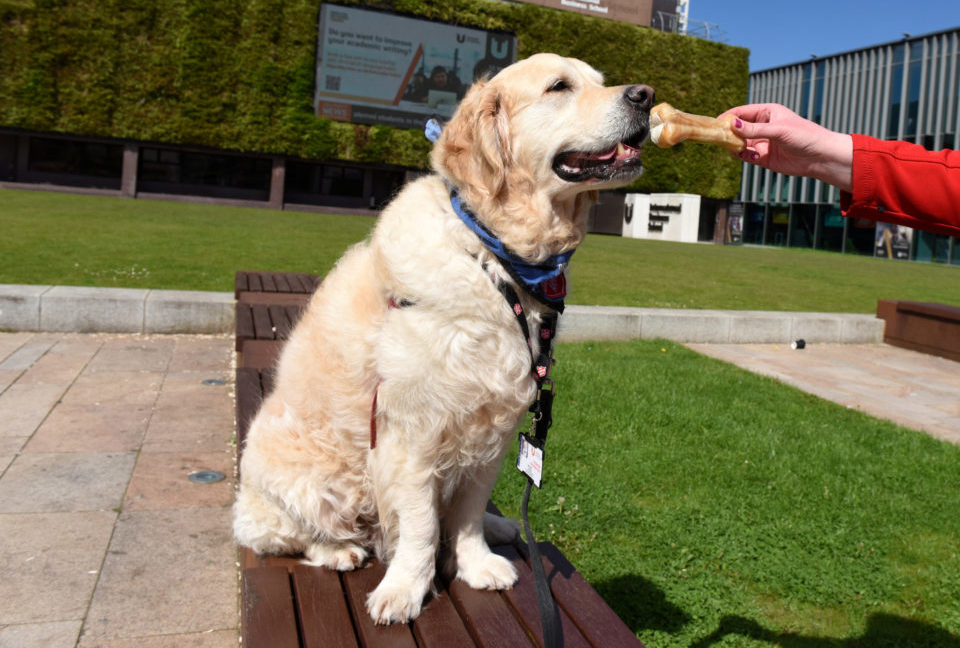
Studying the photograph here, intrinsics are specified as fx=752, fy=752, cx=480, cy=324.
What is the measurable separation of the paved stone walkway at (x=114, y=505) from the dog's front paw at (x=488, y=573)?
3.35 feet

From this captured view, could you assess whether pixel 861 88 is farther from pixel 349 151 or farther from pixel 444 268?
pixel 444 268

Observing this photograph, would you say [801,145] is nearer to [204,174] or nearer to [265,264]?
[265,264]

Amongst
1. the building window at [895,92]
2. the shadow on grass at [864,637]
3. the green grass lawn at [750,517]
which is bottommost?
the shadow on grass at [864,637]

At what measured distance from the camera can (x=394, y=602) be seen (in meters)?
2.24

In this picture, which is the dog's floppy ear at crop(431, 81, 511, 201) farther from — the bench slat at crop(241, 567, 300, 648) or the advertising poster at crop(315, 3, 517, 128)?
the advertising poster at crop(315, 3, 517, 128)

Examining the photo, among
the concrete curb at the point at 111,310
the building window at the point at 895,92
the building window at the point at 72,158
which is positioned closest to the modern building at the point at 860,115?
the building window at the point at 895,92

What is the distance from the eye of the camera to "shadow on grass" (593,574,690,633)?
3.15 m

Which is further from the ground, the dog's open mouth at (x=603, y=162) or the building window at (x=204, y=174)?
the building window at (x=204, y=174)

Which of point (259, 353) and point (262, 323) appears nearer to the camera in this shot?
point (259, 353)

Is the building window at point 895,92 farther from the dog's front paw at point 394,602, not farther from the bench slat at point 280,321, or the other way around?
the dog's front paw at point 394,602

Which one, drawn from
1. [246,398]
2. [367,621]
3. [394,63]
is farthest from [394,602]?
[394,63]

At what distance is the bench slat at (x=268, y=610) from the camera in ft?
6.51

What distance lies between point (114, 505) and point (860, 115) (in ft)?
150

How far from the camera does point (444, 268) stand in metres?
2.28
